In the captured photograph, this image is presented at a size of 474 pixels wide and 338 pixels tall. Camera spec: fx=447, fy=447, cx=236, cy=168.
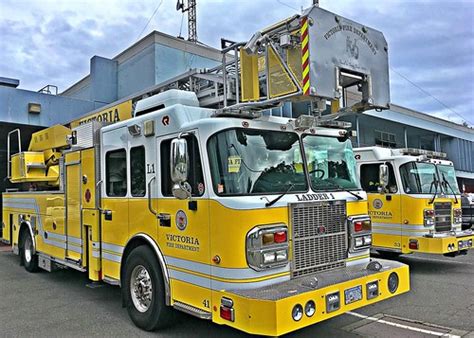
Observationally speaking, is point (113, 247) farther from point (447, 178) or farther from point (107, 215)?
point (447, 178)

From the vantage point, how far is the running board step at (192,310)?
4.34 meters

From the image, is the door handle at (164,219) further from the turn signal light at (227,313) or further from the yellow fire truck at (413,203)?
the yellow fire truck at (413,203)

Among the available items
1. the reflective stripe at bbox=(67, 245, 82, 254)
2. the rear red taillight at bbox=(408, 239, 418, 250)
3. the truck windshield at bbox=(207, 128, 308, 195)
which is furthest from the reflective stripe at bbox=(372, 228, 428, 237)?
the reflective stripe at bbox=(67, 245, 82, 254)

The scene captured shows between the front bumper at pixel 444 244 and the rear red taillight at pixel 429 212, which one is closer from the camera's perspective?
the front bumper at pixel 444 244

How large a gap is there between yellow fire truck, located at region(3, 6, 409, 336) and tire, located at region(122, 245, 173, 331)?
0.02 meters

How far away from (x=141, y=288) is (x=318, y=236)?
7.26ft

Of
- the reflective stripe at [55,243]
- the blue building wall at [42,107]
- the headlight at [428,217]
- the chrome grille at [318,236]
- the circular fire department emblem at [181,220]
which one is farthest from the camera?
the blue building wall at [42,107]

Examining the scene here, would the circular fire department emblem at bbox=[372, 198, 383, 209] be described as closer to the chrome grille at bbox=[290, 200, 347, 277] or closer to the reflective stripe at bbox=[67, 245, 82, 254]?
the chrome grille at bbox=[290, 200, 347, 277]

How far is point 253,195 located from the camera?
4.37m

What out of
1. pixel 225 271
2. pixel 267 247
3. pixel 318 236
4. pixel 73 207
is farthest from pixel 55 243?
pixel 318 236

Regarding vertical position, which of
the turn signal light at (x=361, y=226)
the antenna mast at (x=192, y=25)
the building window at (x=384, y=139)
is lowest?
the turn signal light at (x=361, y=226)

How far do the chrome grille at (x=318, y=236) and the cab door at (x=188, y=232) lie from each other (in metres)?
0.89

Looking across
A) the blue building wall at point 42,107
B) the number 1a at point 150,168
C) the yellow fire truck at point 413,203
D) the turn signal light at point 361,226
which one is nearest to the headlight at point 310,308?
the turn signal light at point 361,226

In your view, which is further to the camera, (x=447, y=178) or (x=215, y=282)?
(x=447, y=178)
